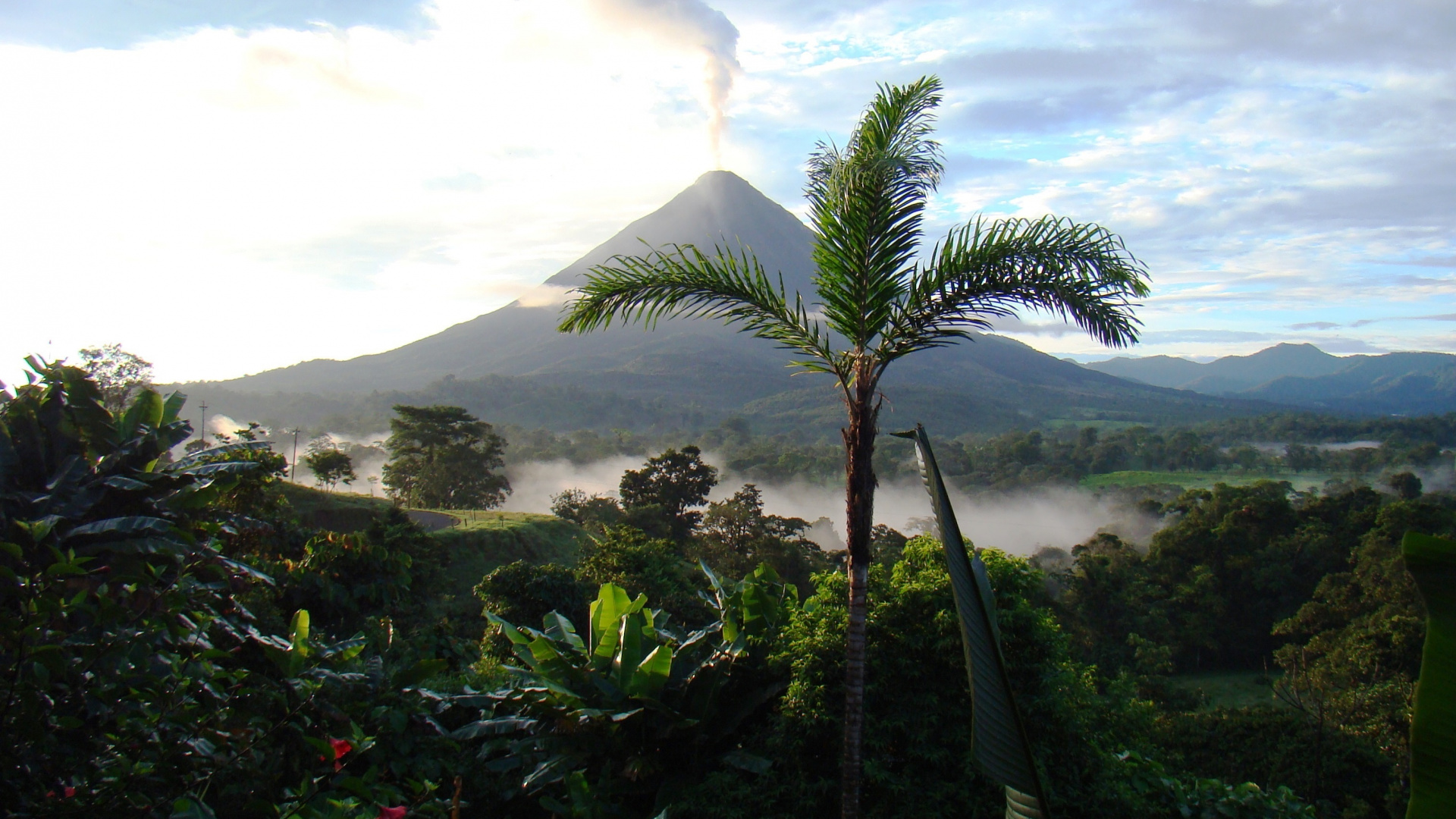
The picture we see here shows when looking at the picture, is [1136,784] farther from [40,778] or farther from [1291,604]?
[1291,604]

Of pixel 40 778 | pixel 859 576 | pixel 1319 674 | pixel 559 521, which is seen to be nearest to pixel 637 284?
pixel 859 576

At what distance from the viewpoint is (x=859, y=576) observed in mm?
4098

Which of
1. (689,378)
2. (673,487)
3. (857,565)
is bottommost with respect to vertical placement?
(673,487)

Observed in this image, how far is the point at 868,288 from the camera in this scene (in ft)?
13.6

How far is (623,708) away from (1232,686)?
88.4ft

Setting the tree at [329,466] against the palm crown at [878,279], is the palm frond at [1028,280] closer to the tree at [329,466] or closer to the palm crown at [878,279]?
the palm crown at [878,279]

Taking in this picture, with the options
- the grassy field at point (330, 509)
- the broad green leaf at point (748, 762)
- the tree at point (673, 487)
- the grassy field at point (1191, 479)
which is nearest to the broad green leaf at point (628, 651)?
the broad green leaf at point (748, 762)

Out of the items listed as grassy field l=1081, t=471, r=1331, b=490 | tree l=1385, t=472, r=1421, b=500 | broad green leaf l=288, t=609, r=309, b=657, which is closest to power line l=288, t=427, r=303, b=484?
broad green leaf l=288, t=609, r=309, b=657

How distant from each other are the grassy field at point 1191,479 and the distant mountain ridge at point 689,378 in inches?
1503

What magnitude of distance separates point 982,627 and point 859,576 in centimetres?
315

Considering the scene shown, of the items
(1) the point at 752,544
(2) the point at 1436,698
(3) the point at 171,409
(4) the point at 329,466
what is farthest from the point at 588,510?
(2) the point at 1436,698

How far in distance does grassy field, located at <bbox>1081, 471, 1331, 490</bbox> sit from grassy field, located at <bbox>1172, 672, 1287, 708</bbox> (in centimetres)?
3552

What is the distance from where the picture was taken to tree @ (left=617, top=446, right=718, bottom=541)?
1088 inches

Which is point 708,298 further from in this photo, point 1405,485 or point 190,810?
point 1405,485
